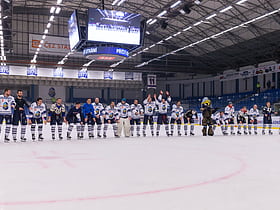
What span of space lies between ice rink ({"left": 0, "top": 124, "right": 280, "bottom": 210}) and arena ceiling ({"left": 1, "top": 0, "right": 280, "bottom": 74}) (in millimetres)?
14916

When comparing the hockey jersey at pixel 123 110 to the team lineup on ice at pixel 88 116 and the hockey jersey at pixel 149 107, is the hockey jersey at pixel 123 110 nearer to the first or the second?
the team lineup on ice at pixel 88 116

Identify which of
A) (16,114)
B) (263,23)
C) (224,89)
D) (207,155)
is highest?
(263,23)

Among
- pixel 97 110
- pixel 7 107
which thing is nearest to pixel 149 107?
pixel 97 110

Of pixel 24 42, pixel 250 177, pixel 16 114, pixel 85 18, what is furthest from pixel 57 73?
pixel 250 177

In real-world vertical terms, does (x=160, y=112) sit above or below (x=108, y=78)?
below

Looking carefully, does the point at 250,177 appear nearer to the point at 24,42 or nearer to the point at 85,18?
the point at 85,18

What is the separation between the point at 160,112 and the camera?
13367mm

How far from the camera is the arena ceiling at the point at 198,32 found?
75.0 feet

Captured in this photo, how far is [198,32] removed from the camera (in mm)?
29812

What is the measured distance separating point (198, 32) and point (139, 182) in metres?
27.4

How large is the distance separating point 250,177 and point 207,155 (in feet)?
8.34

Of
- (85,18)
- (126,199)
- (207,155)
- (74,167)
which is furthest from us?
(85,18)

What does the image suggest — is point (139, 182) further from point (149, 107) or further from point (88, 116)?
point (149, 107)

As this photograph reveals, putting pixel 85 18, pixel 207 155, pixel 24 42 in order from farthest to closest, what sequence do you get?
pixel 24 42 → pixel 85 18 → pixel 207 155
